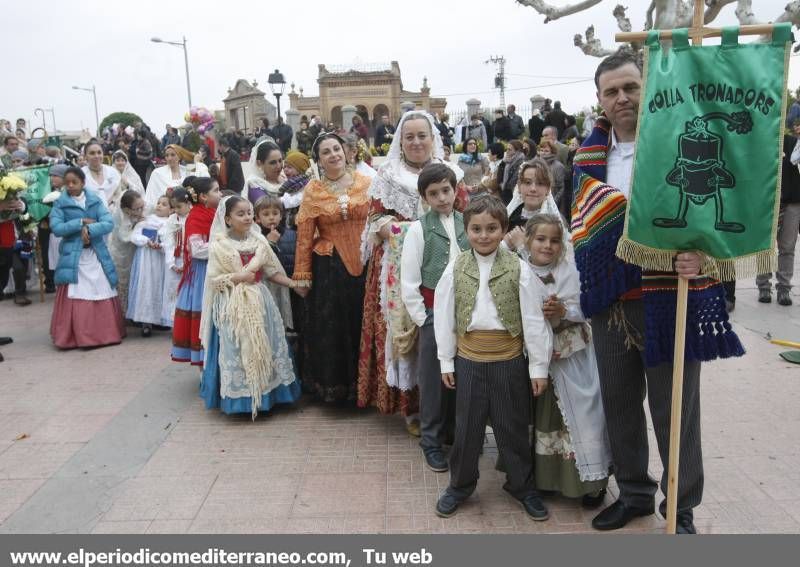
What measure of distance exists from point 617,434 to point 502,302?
2.59ft

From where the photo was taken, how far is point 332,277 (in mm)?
4520

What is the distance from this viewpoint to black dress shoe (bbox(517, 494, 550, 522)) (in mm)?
3168

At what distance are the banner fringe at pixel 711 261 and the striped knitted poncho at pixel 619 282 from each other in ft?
0.34

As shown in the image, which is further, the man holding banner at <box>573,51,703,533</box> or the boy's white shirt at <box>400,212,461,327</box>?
the boy's white shirt at <box>400,212,461,327</box>

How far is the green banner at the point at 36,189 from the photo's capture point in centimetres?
813

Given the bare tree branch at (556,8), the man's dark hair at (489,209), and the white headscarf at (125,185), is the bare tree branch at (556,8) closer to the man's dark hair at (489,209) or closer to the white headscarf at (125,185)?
the white headscarf at (125,185)

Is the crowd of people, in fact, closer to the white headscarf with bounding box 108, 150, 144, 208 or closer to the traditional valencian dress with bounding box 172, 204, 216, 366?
the traditional valencian dress with bounding box 172, 204, 216, 366

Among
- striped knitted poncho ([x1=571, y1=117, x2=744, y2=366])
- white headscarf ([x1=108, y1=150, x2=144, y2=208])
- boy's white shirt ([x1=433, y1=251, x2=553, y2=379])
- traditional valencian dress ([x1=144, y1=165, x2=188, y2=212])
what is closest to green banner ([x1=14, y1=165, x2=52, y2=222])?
white headscarf ([x1=108, y1=150, x2=144, y2=208])

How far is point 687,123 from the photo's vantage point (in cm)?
238

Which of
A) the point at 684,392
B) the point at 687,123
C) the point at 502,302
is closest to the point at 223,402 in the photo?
the point at 502,302

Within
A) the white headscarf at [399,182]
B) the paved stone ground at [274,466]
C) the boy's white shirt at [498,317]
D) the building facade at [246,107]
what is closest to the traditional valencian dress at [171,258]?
the paved stone ground at [274,466]

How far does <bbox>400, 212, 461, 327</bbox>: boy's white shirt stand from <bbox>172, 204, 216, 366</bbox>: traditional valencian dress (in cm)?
203

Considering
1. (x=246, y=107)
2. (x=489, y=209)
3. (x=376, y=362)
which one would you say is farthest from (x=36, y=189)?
(x=246, y=107)

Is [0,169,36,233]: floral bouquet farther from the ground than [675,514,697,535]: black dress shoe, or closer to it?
farther from the ground
